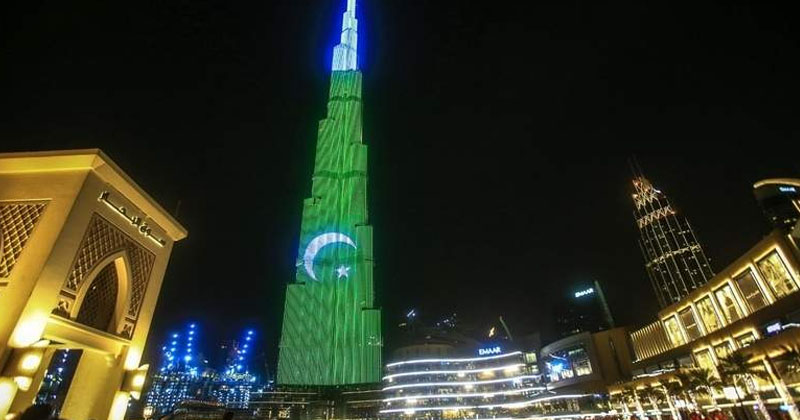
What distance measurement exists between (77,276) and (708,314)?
5579cm

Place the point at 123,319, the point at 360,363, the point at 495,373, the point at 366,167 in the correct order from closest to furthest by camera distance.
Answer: the point at 123,319
the point at 360,363
the point at 366,167
the point at 495,373

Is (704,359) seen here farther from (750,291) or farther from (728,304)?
(750,291)

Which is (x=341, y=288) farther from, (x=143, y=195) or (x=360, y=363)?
(x=143, y=195)

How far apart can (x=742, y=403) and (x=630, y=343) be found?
44.7 metres

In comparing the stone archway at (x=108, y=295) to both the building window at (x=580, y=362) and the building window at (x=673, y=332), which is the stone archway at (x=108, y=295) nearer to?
the building window at (x=673, y=332)

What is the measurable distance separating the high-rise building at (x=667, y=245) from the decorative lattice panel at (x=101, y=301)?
118619mm

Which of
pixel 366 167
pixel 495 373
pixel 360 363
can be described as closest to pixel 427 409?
pixel 495 373

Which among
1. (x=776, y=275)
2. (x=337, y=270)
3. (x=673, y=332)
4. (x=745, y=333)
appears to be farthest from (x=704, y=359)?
(x=337, y=270)

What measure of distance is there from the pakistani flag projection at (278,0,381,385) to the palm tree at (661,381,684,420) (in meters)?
34.2

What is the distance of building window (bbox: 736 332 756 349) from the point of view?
35.0 meters

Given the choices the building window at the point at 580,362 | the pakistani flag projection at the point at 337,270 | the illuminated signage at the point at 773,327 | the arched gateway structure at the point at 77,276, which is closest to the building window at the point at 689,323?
the illuminated signage at the point at 773,327

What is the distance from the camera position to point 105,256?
54.6 feet

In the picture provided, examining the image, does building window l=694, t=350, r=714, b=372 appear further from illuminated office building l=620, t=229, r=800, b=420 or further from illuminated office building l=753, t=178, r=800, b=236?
illuminated office building l=753, t=178, r=800, b=236

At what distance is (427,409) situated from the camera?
8788 centimetres
